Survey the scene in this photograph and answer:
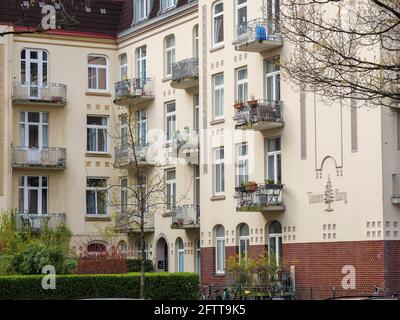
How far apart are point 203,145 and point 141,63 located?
873 cm

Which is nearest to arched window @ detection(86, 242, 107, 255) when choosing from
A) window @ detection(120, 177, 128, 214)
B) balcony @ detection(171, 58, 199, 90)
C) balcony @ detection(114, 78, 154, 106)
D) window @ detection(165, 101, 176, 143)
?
window @ detection(120, 177, 128, 214)

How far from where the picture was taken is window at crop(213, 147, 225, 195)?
1654 inches

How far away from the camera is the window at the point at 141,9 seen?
50656mm

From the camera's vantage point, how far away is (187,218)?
4434 cm

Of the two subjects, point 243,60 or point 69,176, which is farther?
point 69,176

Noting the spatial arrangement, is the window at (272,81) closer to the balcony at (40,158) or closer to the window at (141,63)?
the window at (141,63)

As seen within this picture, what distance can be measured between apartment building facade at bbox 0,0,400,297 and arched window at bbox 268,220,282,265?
0.20 ft

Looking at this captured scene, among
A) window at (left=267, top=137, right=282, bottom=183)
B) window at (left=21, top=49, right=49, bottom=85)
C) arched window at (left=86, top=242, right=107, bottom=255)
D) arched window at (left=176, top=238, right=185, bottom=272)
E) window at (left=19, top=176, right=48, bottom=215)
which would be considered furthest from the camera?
arched window at (left=86, top=242, right=107, bottom=255)

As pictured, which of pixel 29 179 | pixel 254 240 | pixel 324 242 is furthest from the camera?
pixel 29 179

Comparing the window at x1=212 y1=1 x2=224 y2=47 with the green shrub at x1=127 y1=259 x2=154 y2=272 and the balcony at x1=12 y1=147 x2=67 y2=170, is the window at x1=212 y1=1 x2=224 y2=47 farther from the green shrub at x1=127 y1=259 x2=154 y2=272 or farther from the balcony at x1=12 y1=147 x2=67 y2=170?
the balcony at x1=12 y1=147 x2=67 y2=170
